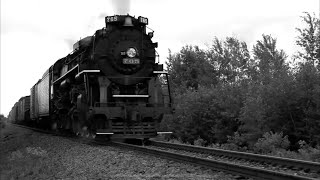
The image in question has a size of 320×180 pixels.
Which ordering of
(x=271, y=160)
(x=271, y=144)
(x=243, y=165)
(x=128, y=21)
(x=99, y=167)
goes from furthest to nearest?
(x=128, y=21)
(x=271, y=144)
(x=99, y=167)
(x=271, y=160)
(x=243, y=165)

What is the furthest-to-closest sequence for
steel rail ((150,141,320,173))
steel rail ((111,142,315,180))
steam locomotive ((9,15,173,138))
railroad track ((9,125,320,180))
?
1. steam locomotive ((9,15,173,138))
2. steel rail ((150,141,320,173))
3. railroad track ((9,125,320,180))
4. steel rail ((111,142,315,180))

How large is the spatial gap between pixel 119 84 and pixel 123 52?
1.11m

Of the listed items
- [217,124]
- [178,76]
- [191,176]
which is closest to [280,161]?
[191,176]

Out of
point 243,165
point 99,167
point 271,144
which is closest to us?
point 243,165

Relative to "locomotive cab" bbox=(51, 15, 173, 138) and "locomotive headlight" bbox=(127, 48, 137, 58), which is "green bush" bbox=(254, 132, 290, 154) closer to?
"locomotive cab" bbox=(51, 15, 173, 138)

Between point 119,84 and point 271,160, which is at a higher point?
point 119,84

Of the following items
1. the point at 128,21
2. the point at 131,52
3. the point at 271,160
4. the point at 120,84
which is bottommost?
the point at 271,160

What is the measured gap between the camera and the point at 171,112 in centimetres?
1318

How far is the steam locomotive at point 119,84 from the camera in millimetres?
12352

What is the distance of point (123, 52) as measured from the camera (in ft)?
43.8

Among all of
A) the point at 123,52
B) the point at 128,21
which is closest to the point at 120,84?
the point at 123,52

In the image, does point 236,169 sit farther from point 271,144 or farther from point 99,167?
point 271,144

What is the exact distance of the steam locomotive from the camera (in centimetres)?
1235

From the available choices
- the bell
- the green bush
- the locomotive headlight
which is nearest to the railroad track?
the green bush
